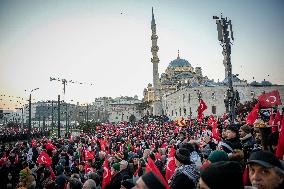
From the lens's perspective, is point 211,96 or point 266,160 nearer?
Answer: point 266,160

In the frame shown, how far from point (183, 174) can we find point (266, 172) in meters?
1.51

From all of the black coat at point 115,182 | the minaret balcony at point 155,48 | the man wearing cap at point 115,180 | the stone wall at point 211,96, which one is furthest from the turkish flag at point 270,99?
the minaret balcony at point 155,48

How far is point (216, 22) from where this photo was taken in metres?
12.9

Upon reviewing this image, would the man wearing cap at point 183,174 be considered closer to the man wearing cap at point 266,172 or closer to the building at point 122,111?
the man wearing cap at point 266,172

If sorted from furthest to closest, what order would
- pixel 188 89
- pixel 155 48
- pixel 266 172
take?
pixel 155 48 < pixel 188 89 < pixel 266 172

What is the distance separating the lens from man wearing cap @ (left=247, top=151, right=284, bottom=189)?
2.39 metres

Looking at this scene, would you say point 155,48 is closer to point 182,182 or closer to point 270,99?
point 270,99

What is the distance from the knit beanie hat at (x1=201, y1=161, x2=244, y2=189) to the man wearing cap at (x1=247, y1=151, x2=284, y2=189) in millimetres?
403

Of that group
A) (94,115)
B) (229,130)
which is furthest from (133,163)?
(94,115)

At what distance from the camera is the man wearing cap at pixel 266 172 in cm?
239

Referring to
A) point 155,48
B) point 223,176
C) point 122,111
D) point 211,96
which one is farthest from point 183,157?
point 122,111

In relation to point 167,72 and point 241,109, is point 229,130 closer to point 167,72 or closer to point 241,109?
point 241,109

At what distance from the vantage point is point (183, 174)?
3762 millimetres

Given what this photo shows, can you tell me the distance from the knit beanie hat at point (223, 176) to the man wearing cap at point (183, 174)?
5.07 feet
